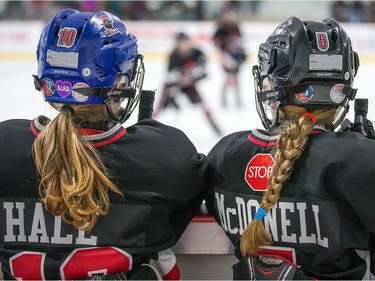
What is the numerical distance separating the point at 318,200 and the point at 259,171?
0.44ft

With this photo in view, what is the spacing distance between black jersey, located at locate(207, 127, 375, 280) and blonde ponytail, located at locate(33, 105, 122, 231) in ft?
0.89

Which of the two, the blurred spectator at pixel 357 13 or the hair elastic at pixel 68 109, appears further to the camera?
the blurred spectator at pixel 357 13

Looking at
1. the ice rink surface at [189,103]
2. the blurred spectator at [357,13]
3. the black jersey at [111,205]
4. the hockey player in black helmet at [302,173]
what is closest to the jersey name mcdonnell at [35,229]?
the black jersey at [111,205]

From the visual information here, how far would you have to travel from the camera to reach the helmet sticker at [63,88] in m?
1.39

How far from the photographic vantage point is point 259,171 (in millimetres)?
1367

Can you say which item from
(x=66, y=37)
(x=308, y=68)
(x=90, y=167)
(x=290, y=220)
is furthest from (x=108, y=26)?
(x=290, y=220)

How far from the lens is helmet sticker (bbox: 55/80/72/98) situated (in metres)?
1.39

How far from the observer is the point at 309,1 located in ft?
26.2

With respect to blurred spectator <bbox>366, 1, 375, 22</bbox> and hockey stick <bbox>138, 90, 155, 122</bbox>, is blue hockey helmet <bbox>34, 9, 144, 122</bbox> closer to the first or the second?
hockey stick <bbox>138, 90, 155, 122</bbox>

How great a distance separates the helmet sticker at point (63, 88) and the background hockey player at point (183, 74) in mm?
4220

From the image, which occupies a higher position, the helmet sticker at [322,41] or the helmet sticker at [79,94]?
the helmet sticker at [322,41]

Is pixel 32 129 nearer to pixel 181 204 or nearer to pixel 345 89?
A: pixel 181 204

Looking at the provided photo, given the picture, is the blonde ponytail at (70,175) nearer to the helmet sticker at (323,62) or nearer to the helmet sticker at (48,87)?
the helmet sticker at (48,87)

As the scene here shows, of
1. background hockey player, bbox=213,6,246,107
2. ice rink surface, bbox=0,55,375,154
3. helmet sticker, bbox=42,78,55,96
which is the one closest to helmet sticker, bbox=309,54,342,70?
helmet sticker, bbox=42,78,55,96
